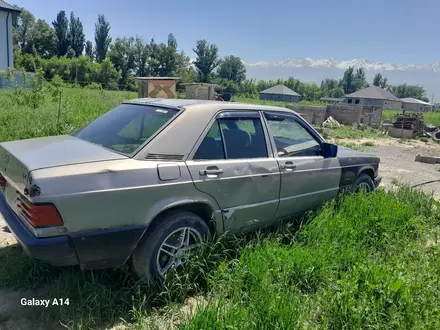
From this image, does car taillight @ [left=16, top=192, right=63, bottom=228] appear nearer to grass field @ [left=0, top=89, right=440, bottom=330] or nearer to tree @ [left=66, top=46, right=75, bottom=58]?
grass field @ [left=0, top=89, right=440, bottom=330]

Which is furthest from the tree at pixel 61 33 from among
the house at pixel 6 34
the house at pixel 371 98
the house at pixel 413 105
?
the house at pixel 413 105

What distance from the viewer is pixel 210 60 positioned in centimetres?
7375

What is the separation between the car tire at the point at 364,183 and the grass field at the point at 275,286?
3.41ft

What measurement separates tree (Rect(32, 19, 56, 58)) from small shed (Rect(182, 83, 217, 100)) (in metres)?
70.5

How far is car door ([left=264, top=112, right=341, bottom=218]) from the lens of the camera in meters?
3.85

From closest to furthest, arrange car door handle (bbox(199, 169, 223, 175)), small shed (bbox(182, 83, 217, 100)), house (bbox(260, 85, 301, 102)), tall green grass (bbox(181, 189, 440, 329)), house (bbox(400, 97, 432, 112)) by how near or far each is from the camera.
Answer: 1. tall green grass (bbox(181, 189, 440, 329))
2. car door handle (bbox(199, 169, 223, 175))
3. small shed (bbox(182, 83, 217, 100))
4. house (bbox(260, 85, 301, 102))
5. house (bbox(400, 97, 432, 112))

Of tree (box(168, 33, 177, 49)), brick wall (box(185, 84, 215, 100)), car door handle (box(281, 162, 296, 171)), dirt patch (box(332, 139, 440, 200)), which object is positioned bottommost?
dirt patch (box(332, 139, 440, 200))

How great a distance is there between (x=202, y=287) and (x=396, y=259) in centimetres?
217

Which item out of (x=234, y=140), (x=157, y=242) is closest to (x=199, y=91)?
(x=234, y=140)

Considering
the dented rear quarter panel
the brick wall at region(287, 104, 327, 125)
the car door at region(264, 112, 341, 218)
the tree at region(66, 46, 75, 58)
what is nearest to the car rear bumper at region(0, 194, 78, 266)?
Result: the dented rear quarter panel

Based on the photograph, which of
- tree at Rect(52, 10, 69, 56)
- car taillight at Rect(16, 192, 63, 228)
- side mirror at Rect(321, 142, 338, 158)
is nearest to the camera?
car taillight at Rect(16, 192, 63, 228)

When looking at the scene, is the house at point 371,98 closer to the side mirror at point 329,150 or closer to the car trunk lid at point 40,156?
the side mirror at point 329,150

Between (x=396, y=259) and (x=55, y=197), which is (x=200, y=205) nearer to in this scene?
(x=55, y=197)

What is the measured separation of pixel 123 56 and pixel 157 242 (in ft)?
222
